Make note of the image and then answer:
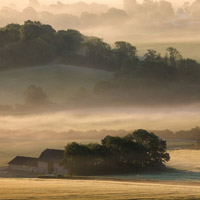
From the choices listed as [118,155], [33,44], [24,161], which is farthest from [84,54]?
[118,155]

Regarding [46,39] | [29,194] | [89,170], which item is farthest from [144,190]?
[46,39]

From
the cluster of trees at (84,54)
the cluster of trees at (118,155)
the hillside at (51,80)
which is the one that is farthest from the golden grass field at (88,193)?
the cluster of trees at (84,54)

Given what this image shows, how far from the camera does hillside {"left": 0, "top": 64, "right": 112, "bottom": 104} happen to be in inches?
4788

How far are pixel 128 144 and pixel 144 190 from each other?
29.8m

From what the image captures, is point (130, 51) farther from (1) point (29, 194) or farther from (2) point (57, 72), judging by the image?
(1) point (29, 194)

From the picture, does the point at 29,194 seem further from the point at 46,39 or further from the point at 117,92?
the point at 46,39

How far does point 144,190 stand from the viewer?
40.5 meters

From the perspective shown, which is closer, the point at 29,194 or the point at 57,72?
the point at 29,194

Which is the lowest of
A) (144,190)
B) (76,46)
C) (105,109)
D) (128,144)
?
(144,190)

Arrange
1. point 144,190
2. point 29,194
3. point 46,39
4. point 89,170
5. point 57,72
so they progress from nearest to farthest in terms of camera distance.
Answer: point 29,194 → point 144,190 → point 89,170 → point 57,72 → point 46,39

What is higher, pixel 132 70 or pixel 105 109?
pixel 132 70

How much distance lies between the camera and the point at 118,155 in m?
68.1

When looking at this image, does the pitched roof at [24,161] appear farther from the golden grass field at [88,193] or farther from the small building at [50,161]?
the golden grass field at [88,193]

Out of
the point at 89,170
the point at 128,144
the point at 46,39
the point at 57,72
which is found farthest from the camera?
the point at 46,39
